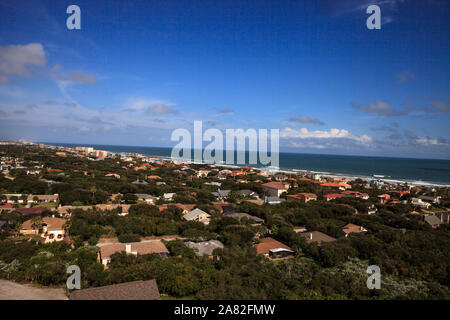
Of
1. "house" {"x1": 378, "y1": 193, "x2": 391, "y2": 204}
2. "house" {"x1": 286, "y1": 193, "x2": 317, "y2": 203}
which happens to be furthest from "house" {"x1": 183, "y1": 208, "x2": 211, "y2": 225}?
"house" {"x1": 378, "y1": 193, "x2": 391, "y2": 204}

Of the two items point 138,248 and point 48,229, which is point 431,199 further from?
point 48,229

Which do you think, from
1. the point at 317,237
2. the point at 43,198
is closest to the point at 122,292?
the point at 317,237

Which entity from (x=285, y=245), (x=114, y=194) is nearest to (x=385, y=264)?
(x=285, y=245)

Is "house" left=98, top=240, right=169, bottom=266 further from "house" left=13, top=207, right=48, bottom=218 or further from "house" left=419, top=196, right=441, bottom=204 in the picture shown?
"house" left=419, top=196, right=441, bottom=204

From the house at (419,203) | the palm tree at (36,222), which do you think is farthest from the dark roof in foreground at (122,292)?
the house at (419,203)

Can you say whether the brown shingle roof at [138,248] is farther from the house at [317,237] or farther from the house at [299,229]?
the house at [299,229]
